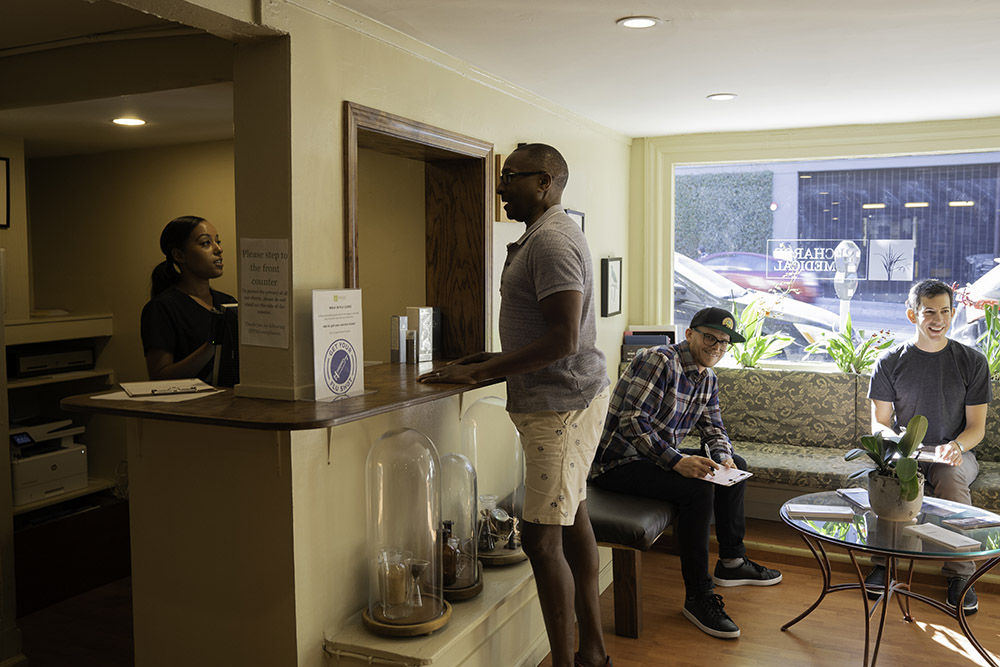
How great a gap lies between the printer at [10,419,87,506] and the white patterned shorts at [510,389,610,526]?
297 cm

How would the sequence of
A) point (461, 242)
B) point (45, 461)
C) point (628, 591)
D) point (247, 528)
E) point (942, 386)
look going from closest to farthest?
point (247, 528) < point (628, 591) < point (461, 242) < point (942, 386) < point (45, 461)

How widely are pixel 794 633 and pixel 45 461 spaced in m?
3.76

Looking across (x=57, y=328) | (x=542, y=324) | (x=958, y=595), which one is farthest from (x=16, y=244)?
(x=958, y=595)

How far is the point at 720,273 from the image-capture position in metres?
5.55

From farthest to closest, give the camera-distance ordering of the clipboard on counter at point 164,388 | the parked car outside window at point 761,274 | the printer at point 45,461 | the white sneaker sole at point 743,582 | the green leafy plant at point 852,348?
the parked car outside window at point 761,274, the green leafy plant at point 852,348, the printer at point 45,461, the white sneaker sole at point 743,582, the clipboard on counter at point 164,388

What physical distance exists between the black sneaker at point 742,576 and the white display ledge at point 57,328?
3.66 metres

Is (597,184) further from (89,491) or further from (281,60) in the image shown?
(89,491)

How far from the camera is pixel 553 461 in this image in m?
2.63

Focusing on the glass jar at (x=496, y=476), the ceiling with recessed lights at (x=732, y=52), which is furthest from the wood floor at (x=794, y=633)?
the ceiling with recessed lights at (x=732, y=52)

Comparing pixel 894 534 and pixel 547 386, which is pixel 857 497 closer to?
pixel 894 534

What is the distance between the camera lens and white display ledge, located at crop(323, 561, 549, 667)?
8.14 ft

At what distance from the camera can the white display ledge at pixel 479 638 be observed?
2480 millimetres

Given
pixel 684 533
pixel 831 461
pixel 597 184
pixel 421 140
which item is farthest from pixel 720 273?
pixel 421 140

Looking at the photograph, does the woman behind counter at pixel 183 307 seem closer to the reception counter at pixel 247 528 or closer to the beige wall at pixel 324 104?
the reception counter at pixel 247 528
